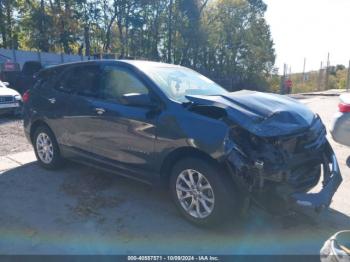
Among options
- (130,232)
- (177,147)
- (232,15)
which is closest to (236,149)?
(177,147)

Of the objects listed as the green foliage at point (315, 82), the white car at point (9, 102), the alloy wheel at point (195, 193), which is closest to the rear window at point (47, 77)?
the alloy wheel at point (195, 193)

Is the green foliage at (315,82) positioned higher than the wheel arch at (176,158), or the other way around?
the green foliage at (315,82)

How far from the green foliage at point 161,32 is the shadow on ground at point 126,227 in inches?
1005

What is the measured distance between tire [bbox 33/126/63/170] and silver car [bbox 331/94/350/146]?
426 cm

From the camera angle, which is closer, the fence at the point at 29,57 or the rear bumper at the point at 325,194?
the rear bumper at the point at 325,194

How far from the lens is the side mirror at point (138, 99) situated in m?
3.81

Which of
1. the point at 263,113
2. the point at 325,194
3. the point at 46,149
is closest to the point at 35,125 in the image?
the point at 46,149

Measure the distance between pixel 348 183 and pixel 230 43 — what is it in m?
32.6

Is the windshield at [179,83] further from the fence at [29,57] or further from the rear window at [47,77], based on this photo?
the fence at [29,57]

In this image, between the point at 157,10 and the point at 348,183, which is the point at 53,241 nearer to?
the point at 348,183

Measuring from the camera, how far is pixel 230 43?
3591 cm

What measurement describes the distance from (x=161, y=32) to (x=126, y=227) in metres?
33.5

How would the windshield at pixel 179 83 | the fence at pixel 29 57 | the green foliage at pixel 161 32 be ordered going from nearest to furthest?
the windshield at pixel 179 83, the fence at pixel 29 57, the green foliage at pixel 161 32

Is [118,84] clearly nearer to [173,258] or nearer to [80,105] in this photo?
[80,105]
